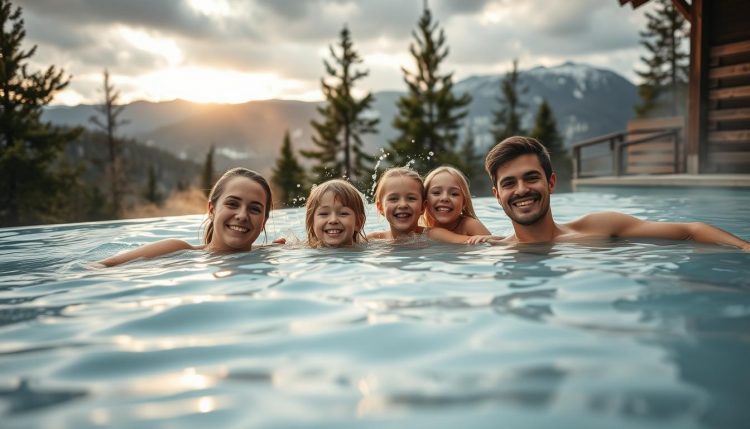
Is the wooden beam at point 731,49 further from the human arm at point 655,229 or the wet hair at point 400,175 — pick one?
the wet hair at point 400,175

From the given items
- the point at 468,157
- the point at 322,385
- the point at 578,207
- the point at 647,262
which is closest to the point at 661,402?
the point at 322,385

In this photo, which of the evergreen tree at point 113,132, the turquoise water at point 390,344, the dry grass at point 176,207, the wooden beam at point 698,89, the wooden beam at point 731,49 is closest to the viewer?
the turquoise water at point 390,344

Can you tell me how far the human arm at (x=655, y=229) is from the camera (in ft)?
12.5

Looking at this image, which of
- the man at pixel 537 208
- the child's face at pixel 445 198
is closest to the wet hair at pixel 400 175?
the child's face at pixel 445 198

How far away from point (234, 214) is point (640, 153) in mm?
16006

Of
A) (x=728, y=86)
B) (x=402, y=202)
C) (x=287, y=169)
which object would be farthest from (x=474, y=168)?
(x=402, y=202)

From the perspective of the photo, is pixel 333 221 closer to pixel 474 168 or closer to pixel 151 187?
pixel 474 168

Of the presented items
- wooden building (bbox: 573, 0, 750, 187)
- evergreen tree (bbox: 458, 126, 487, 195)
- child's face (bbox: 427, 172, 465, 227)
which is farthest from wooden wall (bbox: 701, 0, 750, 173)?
evergreen tree (bbox: 458, 126, 487, 195)

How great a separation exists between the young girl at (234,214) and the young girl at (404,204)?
40.2 inches

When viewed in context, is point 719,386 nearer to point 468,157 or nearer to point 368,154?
point 368,154

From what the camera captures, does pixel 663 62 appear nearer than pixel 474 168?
Yes

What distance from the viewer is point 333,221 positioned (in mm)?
4422

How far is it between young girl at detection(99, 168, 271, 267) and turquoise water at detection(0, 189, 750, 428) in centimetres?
60

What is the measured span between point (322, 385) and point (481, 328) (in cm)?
67
